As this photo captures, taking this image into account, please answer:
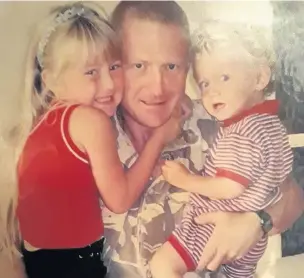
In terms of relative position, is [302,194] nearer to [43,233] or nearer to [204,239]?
[204,239]

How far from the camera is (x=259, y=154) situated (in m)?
0.82

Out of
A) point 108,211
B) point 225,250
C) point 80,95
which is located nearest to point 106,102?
point 80,95

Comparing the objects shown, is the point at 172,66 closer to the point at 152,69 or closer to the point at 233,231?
the point at 152,69

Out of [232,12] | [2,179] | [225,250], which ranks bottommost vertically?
[225,250]

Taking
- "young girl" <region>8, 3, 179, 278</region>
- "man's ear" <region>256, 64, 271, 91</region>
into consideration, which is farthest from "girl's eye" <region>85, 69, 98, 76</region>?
"man's ear" <region>256, 64, 271, 91</region>

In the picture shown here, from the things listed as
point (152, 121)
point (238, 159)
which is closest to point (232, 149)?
point (238, 159)

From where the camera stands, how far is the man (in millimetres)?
798

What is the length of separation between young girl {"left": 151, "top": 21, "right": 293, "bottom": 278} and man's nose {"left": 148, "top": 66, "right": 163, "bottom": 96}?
5cm

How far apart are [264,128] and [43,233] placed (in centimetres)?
33

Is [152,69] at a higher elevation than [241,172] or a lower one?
higher

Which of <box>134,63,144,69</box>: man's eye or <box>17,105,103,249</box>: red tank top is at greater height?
<box>134,63,144,69</box>: man's eye

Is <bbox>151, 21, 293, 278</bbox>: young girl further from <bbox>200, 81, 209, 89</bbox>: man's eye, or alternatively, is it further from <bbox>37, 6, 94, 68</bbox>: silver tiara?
<bbox>37, 6, 94, 68</bbox>: silver tiara

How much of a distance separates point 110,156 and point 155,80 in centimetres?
12

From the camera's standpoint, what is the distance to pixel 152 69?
803mm
